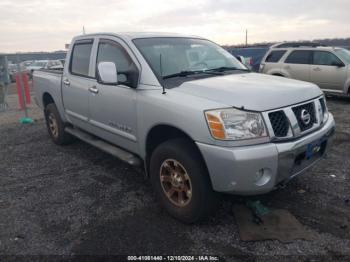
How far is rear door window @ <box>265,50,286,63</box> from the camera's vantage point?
11180 mm

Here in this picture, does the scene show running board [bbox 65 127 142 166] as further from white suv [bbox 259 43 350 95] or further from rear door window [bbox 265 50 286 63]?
rear door window [bbox 265 50 286 63]

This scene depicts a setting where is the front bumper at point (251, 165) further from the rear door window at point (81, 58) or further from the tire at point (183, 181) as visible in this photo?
the rear door window at point (81, 58)

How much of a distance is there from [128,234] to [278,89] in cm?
196

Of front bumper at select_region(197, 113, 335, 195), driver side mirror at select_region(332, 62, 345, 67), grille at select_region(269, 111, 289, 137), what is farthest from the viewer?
driver side mirror at select_region(332, 62, 345, 67)

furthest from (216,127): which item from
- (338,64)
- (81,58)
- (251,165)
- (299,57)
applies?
(299,57)

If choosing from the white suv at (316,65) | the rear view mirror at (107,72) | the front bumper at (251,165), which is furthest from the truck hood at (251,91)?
the white suv at (316,65)

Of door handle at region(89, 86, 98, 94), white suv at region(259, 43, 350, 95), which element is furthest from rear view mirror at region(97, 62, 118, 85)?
white suv at region(259, 43, 350, 95)

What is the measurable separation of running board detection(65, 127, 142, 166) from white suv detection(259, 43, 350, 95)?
25.9 ft

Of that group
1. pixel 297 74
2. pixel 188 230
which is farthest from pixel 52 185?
pixel 297 74

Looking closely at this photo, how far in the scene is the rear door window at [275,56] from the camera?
1118 cm

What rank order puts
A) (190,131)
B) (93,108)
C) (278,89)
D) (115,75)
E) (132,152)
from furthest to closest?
(93,108) → (132,152) → (115,75) → (278,89) → (190,131)

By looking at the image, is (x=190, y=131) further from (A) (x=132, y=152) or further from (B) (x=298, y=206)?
(B) (x=298, y=206)

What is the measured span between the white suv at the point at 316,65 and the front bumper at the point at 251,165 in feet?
25.8

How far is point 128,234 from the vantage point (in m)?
3.08
